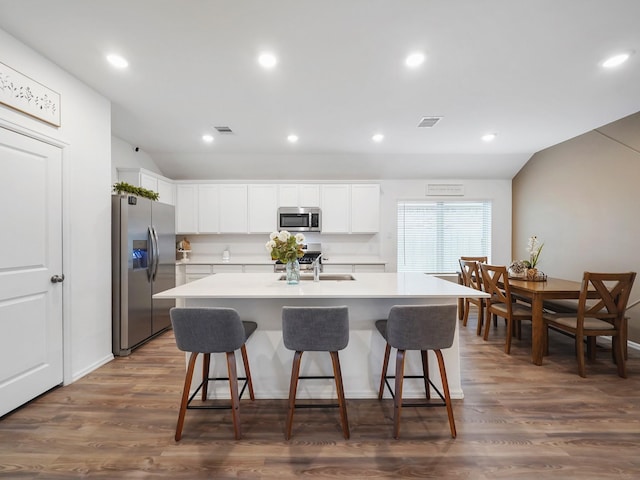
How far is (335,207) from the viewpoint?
17.4 ft

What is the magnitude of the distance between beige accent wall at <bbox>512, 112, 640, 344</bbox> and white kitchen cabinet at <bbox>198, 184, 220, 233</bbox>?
5.50 metres

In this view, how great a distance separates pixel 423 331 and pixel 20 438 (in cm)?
269

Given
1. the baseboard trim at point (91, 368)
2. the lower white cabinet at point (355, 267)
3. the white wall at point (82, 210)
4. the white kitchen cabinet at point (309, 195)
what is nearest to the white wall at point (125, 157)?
the white wall at point (82, 210)

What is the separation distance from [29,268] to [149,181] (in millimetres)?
2378

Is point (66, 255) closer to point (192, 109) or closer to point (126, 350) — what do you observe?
point (126, 350)

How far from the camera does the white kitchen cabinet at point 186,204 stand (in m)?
5.28

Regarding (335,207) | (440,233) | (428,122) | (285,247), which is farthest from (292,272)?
(440,233)

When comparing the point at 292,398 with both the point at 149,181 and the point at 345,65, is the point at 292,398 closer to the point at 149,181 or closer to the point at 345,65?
the point at 345,65

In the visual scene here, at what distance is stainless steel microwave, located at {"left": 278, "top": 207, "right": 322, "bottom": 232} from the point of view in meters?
5.21

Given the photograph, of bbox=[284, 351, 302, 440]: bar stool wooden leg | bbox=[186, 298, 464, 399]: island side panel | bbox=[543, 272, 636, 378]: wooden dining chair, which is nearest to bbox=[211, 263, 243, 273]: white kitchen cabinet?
bbox=[186, 298, 464, 399]: island side panel

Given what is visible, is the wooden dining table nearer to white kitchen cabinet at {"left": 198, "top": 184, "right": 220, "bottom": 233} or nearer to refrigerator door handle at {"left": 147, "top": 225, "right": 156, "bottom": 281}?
refrigerator door handle at {"left": 147, "top": 225, "right": 156, "bottom": 281}

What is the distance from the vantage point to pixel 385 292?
2.15 m

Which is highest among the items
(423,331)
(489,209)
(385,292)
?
(489,209)

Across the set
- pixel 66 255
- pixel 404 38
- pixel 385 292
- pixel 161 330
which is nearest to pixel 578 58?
pixel 404 38
